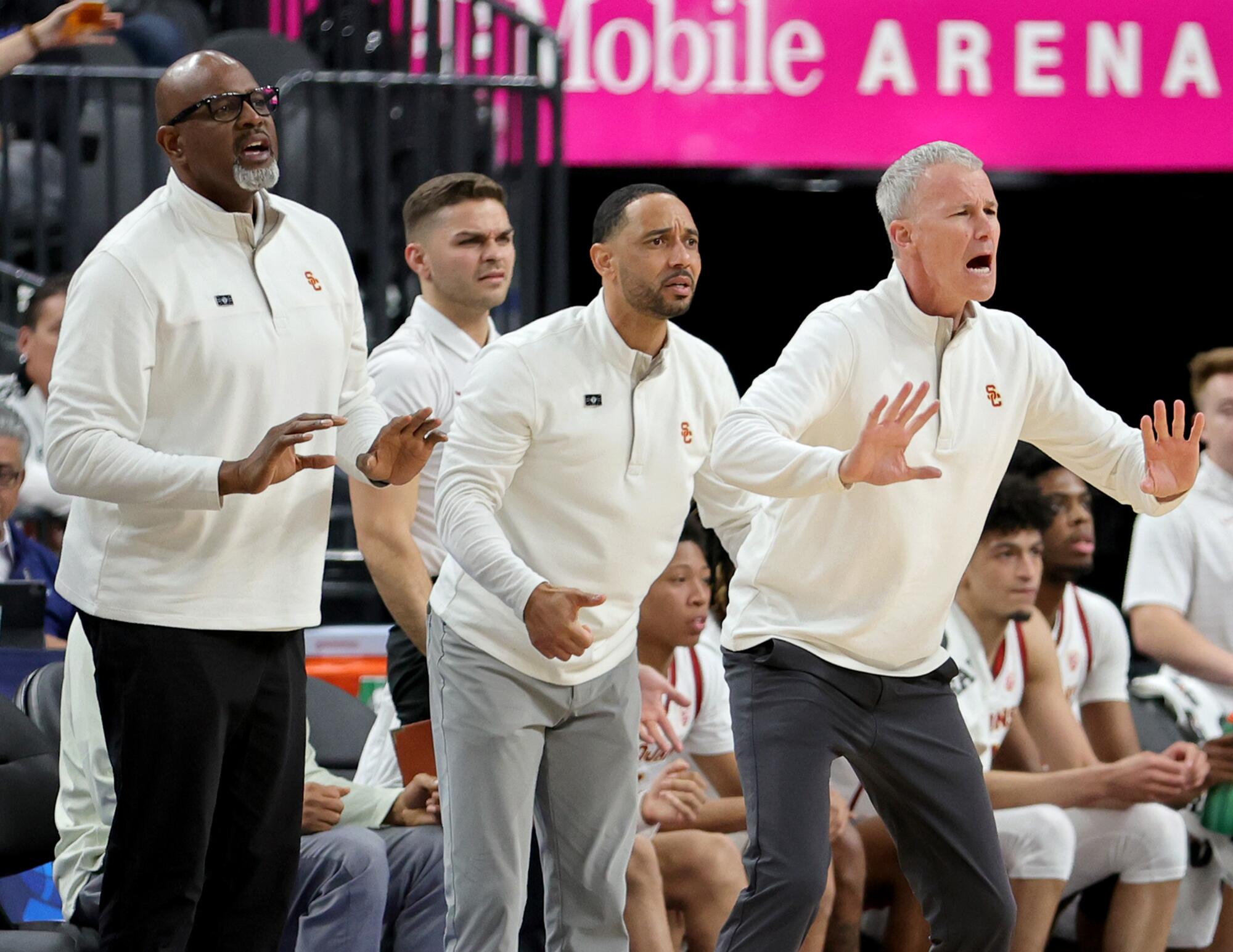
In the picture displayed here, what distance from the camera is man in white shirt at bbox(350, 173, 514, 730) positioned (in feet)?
13.5

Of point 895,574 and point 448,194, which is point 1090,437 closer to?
point 895,574

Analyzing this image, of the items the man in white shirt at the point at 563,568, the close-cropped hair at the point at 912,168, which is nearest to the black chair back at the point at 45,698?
the man in white shirt at the point at 563,568

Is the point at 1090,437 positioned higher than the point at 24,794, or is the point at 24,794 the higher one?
the point at 1090,437

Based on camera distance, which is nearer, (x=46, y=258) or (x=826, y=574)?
(x=826, y=574)

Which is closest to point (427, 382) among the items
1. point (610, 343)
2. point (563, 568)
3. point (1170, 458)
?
point (610, 343)

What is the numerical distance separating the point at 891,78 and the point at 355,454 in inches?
167

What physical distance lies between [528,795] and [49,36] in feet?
6.71

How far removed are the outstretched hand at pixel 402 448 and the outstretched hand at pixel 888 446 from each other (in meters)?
0.77

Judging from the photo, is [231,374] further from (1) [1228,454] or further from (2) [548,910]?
(1) [1228,454]

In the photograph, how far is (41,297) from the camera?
5020 millimetres

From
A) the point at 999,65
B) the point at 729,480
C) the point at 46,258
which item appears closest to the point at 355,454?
the point at 729,480

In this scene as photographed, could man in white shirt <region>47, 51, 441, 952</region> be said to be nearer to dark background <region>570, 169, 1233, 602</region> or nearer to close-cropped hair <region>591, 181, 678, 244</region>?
close-cropped hair <region>591, 181, 678, 244</region>

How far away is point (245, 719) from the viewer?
3270 mm

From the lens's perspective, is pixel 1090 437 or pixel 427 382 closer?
pixel 1090 437
